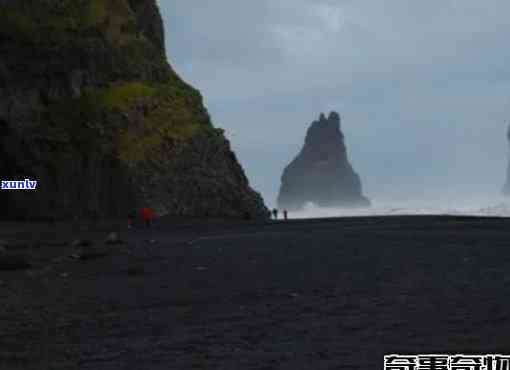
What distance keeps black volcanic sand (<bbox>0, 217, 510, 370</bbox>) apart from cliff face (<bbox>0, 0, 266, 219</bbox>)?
6104cm

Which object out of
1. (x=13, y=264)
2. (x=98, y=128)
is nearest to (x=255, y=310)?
(x=13, y=264)

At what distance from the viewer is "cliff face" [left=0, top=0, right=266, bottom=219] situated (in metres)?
93.9

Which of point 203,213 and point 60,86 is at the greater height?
point 60,86

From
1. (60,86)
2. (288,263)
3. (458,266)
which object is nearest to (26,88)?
(60,86)

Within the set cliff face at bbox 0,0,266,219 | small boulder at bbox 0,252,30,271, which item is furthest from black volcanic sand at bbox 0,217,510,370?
cliff face at bbox 0,0,266,219

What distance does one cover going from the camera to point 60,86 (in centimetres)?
9906

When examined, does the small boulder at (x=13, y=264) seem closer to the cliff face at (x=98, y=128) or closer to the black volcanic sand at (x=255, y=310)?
the black volcanic sand at (x=255, y=310)

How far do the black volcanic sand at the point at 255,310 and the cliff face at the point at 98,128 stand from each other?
6104cm

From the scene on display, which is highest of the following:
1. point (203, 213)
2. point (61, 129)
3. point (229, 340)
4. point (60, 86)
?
point (60, 86)

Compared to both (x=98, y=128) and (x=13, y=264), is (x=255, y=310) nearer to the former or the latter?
(x=13, y=264)

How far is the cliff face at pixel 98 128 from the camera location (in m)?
93.9

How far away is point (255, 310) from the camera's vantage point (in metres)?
18.0

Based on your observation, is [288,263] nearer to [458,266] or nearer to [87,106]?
[458,266]

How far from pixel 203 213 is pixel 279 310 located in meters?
81.0
